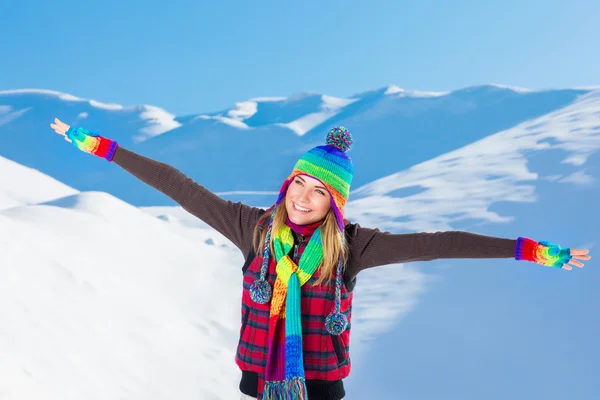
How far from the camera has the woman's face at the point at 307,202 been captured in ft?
6.62

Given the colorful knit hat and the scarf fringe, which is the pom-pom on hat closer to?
the colorful knit hat

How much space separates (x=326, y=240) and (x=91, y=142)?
0.95 meters

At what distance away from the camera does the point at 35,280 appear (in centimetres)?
383

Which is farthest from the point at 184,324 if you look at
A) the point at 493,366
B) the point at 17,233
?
the point at 493,366

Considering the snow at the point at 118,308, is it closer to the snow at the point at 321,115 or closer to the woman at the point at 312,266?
the woman at the point at 312,266

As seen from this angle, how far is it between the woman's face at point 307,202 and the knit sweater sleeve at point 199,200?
0.17 meters

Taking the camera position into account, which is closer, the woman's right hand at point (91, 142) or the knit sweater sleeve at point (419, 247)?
the knit sweater sleeve at point (419, 247)

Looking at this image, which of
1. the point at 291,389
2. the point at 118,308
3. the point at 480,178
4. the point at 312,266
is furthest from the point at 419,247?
the point at 480,178

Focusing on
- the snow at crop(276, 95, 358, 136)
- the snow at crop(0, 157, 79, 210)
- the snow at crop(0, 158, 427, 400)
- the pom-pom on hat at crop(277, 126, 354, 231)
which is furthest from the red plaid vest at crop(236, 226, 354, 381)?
the snow at crop(276, 95, 358, 136)

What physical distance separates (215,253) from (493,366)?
12.0ft

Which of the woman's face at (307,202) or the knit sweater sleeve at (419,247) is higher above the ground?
the woman's face at (307,202)

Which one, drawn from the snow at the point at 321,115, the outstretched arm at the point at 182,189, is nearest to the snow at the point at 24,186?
the outstretched arm at the point at 182,189

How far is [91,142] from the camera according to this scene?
2191mm

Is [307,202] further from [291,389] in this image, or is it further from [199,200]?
[291,389]
